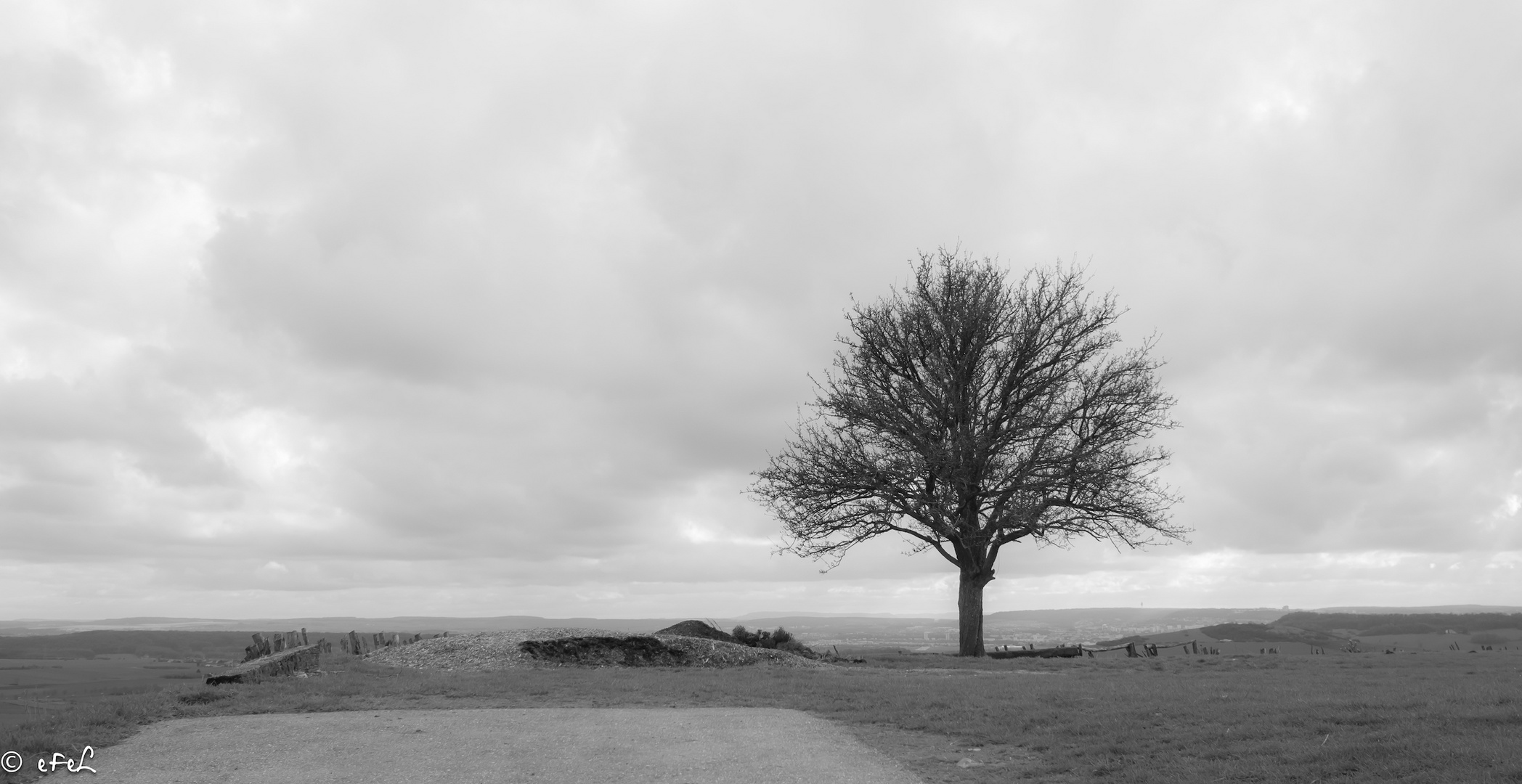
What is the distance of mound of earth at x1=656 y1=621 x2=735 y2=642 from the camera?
29.0m

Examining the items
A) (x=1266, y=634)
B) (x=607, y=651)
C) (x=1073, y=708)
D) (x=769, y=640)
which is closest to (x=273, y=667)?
(x=607, y=651)

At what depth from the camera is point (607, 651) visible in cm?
2502

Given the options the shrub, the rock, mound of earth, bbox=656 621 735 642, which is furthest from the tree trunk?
the rock

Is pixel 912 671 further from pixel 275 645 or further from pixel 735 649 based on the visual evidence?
pixel 275 645

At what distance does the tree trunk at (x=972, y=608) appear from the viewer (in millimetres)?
28984

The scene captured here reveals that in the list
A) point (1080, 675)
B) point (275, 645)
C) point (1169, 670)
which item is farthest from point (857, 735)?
point (275, 645)

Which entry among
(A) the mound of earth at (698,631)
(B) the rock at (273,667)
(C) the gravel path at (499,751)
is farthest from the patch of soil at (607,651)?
(C) the gravel path at (499,751)

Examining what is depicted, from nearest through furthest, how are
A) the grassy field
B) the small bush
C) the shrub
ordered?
the grassy field, the small bush, the shrub

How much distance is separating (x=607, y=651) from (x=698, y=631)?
17.4ft

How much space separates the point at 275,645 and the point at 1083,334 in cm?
2562

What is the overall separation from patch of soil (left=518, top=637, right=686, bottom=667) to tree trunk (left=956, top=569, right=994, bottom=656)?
945cm

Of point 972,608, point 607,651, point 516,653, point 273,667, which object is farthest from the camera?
point 972,608
